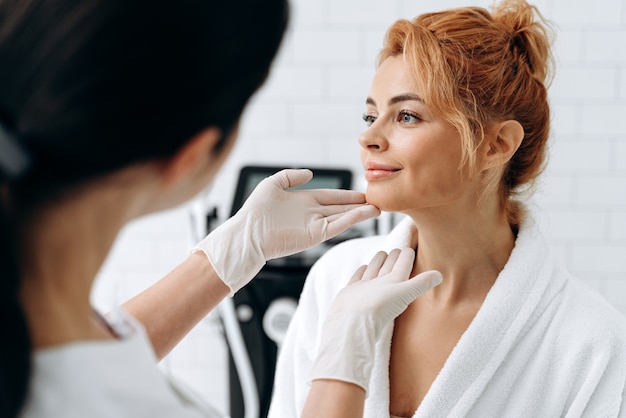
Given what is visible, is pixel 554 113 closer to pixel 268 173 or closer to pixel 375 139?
pixel 268 173

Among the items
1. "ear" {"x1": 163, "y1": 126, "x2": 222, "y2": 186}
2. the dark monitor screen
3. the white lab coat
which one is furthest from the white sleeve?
"ear" {"x1": 163, "y1": 126, "x2": 222, "y2": 186}

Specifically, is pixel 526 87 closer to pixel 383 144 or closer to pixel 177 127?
pixel 383 144

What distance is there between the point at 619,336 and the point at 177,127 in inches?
38.4

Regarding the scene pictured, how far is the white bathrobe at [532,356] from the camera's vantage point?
128cm

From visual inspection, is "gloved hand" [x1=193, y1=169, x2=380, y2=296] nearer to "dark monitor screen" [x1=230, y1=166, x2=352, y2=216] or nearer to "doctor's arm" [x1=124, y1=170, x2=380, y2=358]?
"doctor's arm" [x1=124, y1=170, x2=380, y2=358]

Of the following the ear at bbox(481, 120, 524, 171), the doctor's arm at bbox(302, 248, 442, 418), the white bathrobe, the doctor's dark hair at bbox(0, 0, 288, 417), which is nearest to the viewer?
the doctor's dark hair at bbox(0, 0, 288, 417)

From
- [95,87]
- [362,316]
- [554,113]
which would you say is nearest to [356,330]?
[362,316]

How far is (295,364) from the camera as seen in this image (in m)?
1.56

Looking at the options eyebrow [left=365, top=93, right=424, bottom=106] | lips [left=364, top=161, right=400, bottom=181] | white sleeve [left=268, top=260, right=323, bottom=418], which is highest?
eyebrow [left=365, top=93, right=424, bottom=106]

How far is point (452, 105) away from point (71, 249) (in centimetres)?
84

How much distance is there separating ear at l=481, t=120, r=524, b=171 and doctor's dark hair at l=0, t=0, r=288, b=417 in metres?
0.80

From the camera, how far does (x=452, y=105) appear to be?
1.33m

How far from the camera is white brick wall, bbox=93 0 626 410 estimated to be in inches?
94.4

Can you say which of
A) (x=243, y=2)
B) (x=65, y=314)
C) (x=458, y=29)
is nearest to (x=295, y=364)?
(x=458, y=29)
